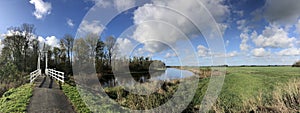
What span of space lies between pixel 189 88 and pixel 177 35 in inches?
237

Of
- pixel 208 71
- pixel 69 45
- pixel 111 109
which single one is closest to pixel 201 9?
pixel 111 109

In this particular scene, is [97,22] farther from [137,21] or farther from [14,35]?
[14,35]

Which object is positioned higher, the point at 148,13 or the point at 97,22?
the point at 148,13

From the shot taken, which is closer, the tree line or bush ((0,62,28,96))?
bush ((0,62,28,96))

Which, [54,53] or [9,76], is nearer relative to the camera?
[9,76]

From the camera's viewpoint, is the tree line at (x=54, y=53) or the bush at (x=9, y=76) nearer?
the bush at (x=9, y=76)

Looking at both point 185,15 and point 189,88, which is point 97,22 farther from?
point 189,88

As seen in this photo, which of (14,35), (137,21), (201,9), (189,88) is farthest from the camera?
(14,35)

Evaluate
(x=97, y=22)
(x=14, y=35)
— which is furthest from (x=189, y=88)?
(x=14, y=35)

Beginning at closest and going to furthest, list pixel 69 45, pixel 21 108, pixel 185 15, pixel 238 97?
pixel 21 108 → pixel 185 15 → pixel 238 97 → pixel 69 45

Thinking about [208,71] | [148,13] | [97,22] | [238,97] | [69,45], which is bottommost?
[238,97]

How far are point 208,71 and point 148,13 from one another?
15.8 m

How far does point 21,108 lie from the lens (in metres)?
7.33

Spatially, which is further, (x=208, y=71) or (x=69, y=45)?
(x=69, y=45)
